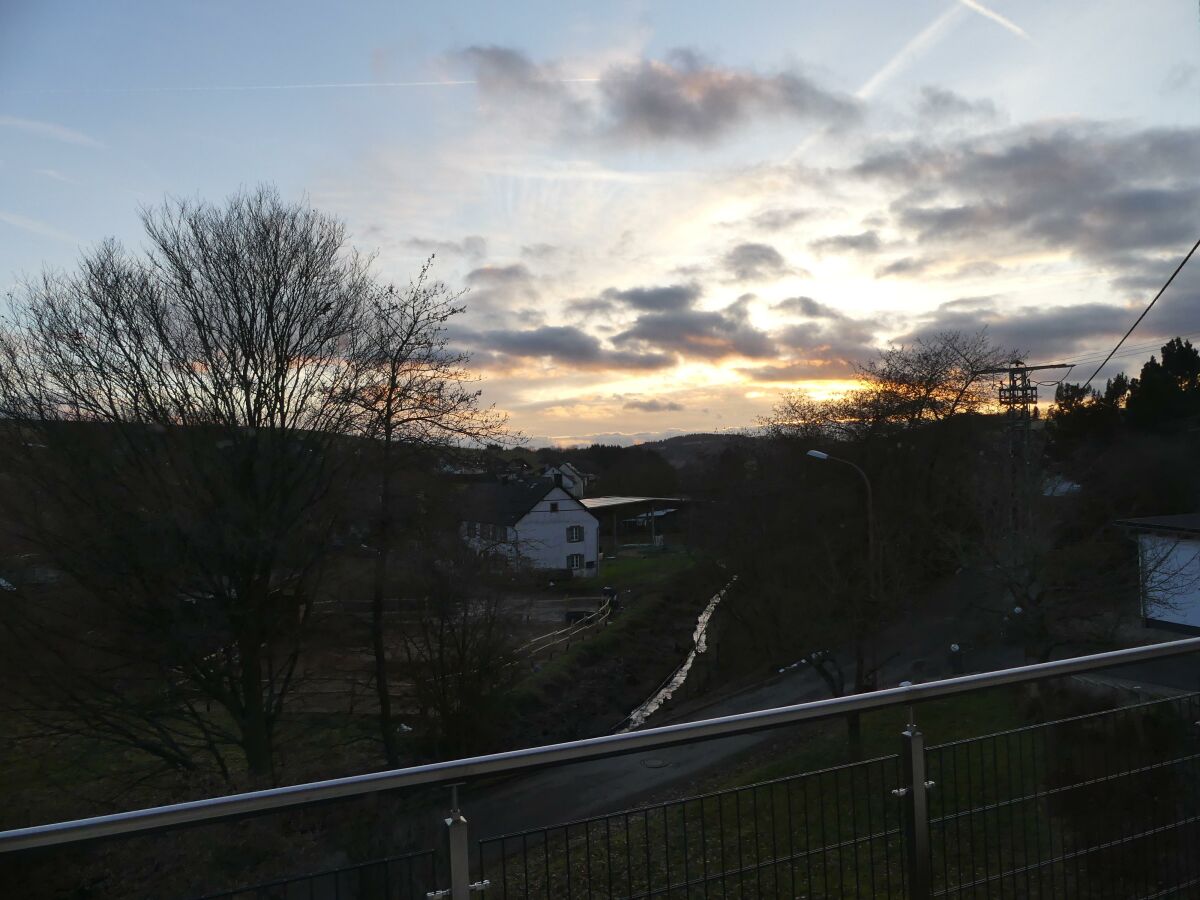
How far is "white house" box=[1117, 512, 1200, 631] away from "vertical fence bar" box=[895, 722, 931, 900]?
1769 centimetres

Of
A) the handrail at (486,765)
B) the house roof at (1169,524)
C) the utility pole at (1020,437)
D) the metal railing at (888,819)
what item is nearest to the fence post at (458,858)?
the metal railing at (888,819)

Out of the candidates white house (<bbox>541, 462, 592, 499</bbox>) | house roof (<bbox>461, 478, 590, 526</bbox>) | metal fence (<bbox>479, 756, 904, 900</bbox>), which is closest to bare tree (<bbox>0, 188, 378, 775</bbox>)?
house roof (<bbox>461, 478, 590, 526</bbox>)

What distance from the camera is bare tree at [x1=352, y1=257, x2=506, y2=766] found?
15.2 metres

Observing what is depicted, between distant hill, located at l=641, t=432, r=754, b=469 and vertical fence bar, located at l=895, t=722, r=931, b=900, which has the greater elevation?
distant hill, located at l=641, t=432, r=754, b=469

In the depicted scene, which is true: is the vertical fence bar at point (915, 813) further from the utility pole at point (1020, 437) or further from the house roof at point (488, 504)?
the utility pole at point (1020, 437)

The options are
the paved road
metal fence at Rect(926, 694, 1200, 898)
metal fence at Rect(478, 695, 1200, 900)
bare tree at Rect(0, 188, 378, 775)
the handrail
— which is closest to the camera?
the handrail

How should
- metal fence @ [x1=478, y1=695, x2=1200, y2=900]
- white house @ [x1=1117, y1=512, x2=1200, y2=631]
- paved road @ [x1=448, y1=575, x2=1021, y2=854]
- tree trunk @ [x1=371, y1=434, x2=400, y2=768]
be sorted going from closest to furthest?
paved road @ [x1=448, y1=575, x2=1021, y2=854], metal fence @ [x1=478, y1=695, x2=1200, y2=900], tree trunk @ [x1=371, y1=434, x2=400, y2=768], white house @ [x1=1117, y1=512, x2=1200, y2=631]

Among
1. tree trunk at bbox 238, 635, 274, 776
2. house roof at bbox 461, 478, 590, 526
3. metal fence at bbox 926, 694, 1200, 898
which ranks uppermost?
house roof at bbox 461, 478, 590, 526

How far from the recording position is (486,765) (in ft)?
6.45

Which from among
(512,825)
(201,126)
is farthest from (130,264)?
(512,825)

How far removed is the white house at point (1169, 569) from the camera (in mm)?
17734

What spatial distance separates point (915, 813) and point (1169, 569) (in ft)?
64.7

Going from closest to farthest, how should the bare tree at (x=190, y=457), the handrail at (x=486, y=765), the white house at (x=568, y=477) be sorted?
the handrail at (x=486, y=765)
the bare tree at (x=190, y=457)
the white house at (x=568, y=477)

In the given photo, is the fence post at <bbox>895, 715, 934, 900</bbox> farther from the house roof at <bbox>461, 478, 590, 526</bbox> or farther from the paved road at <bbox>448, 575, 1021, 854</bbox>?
the house roof at <bbox>461, 478, 590, 526</bbox>
